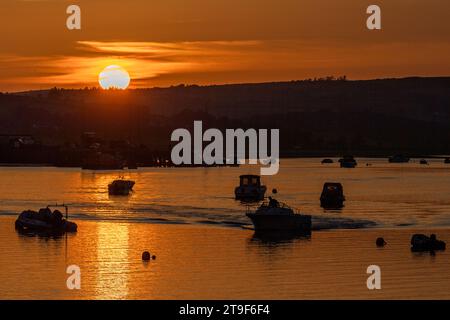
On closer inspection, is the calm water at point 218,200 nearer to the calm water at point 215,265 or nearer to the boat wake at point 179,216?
the boat wake at point 179,216

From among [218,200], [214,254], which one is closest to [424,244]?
[214,254]

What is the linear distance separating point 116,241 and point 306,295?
27.7 metres

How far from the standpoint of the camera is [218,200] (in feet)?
439

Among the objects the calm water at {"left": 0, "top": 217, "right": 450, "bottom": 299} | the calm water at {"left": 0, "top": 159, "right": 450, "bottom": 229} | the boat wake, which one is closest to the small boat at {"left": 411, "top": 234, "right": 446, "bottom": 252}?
the calm water at {"left": 0, "top": 217, "right": 450, "bottom": 299}

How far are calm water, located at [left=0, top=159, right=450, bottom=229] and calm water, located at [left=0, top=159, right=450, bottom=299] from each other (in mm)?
246

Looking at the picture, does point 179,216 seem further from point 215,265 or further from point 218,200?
point 215,265

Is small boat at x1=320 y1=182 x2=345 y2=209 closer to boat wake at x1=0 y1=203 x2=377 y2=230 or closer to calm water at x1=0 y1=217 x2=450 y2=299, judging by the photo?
boat wake at x1=0 y1=203 x2=377 y2=230

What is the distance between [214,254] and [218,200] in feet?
186

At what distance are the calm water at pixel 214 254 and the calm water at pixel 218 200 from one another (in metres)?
0.25

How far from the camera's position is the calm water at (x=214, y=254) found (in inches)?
2448

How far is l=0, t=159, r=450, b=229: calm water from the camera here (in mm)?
106850

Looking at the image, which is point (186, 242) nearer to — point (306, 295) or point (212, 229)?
point (212, 229)

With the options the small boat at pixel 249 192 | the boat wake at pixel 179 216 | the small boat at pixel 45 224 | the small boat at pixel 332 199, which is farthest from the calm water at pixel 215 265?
the small boat at pixel 249 192
